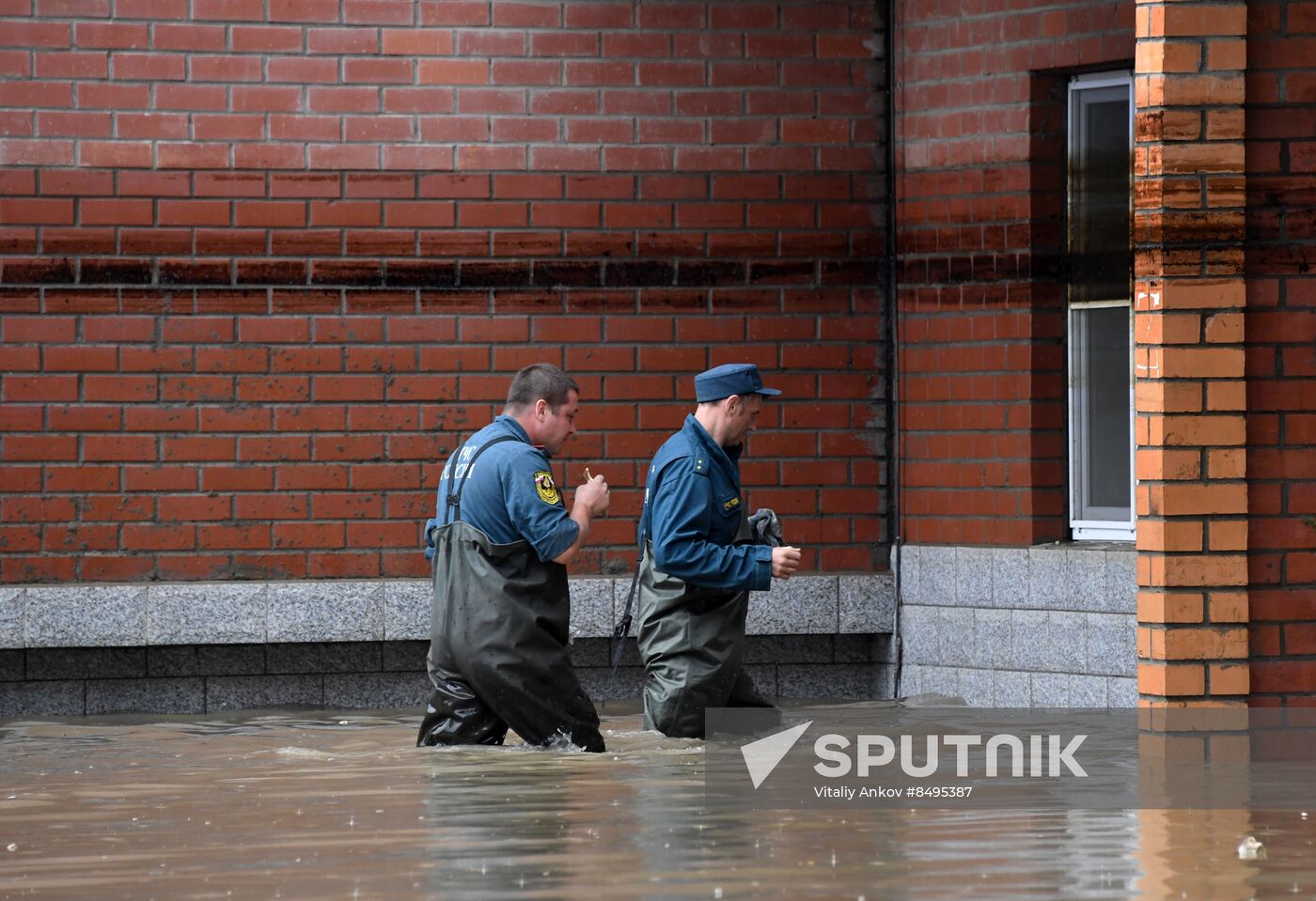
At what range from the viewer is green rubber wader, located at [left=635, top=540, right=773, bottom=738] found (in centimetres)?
782

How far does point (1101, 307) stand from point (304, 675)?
172 inches

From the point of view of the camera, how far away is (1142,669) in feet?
23.5

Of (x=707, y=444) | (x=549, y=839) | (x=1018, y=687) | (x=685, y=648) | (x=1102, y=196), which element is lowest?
(x=1018, y=687)

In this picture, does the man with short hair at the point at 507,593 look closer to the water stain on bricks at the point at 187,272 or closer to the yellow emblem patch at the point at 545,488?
the yellow emblem patch at the point at 545,488

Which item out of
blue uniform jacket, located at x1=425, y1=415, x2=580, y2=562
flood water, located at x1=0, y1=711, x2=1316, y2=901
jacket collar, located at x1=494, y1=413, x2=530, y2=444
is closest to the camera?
flood water, located at x1=0, y1=711, x2=1316, y2=901

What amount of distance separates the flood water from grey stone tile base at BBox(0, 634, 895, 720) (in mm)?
2038

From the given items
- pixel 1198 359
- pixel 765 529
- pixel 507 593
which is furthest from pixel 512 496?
pixel 1198 359

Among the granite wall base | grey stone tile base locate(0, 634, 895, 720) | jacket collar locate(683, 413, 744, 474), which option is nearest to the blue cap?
jacket collar locate(683, 413, 744, 474)

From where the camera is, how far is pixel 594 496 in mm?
7910

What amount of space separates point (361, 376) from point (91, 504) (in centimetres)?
147

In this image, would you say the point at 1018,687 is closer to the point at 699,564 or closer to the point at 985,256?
the point at 985,256

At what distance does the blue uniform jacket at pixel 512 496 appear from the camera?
7520mm

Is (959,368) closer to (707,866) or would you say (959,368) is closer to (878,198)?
(878,198)

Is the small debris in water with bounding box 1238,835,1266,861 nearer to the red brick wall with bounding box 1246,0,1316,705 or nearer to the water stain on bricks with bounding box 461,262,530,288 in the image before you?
the red brick wall with bounding box 1246,0,1316,705
